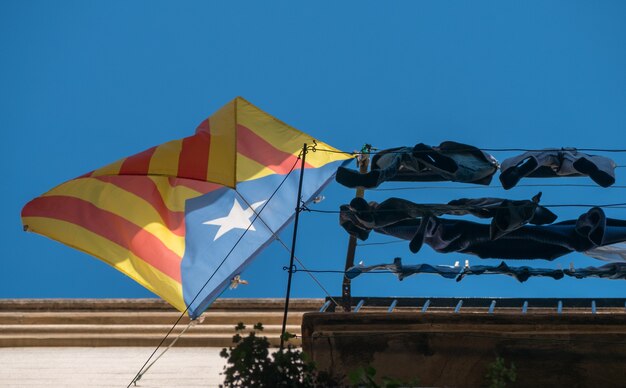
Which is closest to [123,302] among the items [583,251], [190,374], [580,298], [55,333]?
[55,333]

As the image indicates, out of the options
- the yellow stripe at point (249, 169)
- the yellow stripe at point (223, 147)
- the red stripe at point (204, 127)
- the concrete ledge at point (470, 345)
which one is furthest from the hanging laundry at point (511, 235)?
the red stripe at point (204, 127)

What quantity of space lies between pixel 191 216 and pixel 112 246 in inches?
38.5

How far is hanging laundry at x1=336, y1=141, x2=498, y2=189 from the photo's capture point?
13547 millimetres

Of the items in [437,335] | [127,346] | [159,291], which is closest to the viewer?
[437,335]

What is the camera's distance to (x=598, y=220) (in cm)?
1338

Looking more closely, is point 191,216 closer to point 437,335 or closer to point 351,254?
point 351,254

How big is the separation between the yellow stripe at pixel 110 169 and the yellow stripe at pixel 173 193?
663 millimetres

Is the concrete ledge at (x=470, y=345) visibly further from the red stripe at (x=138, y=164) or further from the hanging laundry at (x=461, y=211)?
the red stripe at (x=138, y=164)

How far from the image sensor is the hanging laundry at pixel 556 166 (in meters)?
13.4

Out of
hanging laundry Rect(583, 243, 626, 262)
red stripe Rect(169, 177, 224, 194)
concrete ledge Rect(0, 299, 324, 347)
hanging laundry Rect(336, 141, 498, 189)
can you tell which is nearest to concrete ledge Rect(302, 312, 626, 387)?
hanging laundry Rect(336, 141, 498, 189)

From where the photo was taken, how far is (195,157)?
14.7 meters

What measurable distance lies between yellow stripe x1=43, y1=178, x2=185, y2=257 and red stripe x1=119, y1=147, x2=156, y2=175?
68 cm

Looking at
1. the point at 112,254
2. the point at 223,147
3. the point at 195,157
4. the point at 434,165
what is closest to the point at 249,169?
the point at 223,147

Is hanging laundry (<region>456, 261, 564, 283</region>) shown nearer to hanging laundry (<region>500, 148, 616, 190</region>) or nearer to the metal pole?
hanging laundry (<region>500, 148, 616, 190</region>)
